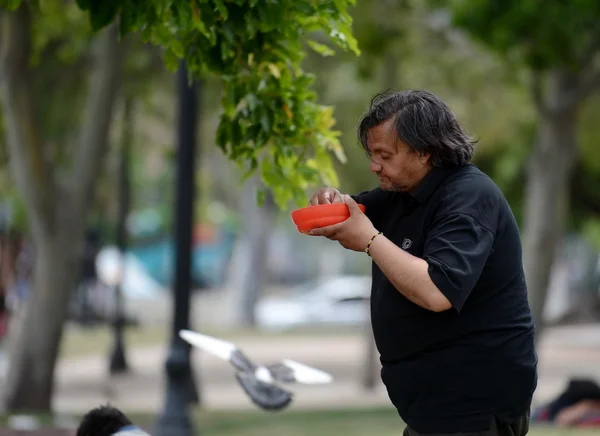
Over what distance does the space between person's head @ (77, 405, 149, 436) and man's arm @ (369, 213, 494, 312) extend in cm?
166

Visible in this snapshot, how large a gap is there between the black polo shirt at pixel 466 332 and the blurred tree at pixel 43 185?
28.6 ft

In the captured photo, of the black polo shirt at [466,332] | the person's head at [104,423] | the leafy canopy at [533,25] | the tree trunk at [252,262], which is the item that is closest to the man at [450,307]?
the black polo shirt at [466,332]

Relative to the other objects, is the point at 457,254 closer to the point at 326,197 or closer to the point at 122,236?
the point at 326,197

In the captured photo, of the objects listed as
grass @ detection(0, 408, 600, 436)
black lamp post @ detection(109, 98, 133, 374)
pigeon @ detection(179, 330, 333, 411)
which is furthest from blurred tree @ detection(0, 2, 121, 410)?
pigeon @ detection(179, 330, 333, 411)

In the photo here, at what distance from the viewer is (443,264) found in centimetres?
331

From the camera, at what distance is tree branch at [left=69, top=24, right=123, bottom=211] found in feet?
44.3

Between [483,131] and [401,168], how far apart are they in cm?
1818

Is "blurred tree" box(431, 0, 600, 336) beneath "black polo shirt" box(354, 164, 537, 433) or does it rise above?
above

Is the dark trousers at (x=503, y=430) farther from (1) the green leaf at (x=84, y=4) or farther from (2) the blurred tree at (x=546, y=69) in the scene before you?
(2) the blurred tree at (x=546, y=69)

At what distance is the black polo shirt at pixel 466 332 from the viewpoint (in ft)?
11.4

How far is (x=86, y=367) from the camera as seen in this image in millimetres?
21297

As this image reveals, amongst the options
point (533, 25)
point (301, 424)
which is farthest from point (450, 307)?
point (533, 25)

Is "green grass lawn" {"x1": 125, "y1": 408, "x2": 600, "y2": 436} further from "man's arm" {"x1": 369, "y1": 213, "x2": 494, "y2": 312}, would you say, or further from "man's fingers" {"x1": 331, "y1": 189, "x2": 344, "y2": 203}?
"man's arm" {"x1": 369, "y1": 213, "x2": 494, "y2": 312}

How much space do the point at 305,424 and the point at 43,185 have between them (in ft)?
12.0
